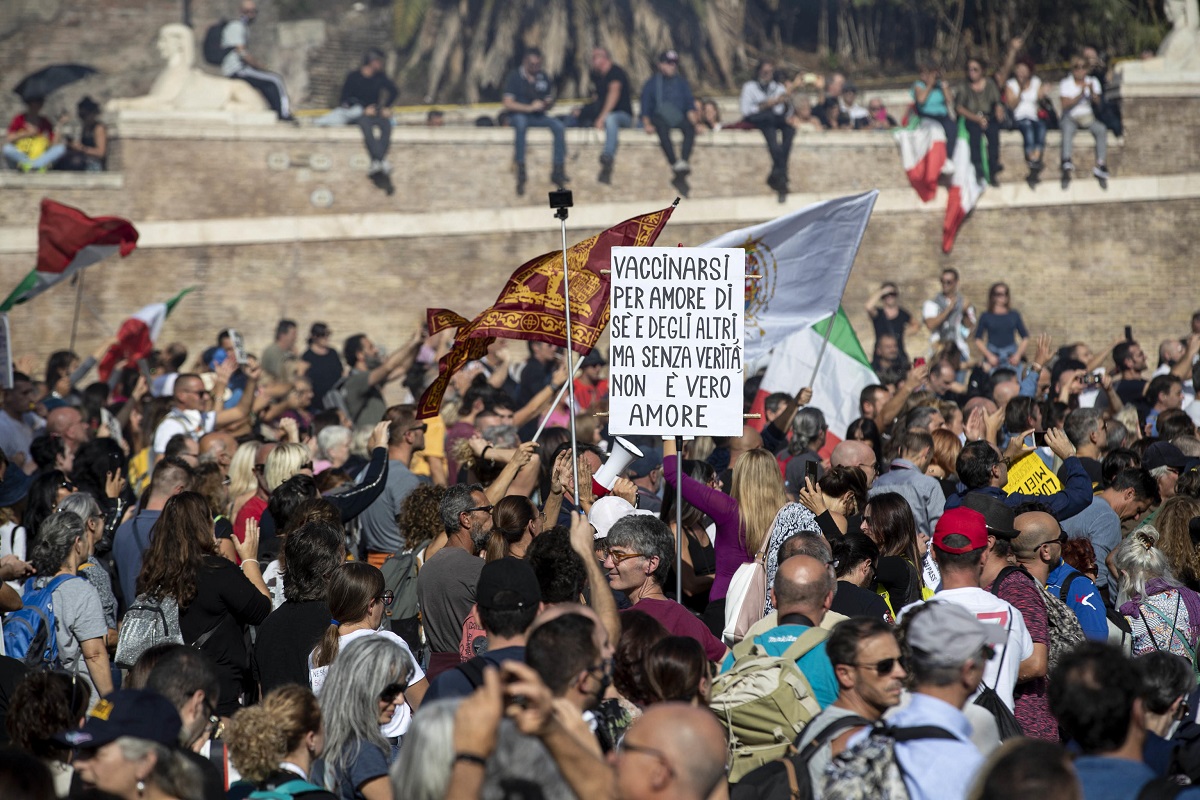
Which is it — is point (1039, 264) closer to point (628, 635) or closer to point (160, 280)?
point (160, 280)

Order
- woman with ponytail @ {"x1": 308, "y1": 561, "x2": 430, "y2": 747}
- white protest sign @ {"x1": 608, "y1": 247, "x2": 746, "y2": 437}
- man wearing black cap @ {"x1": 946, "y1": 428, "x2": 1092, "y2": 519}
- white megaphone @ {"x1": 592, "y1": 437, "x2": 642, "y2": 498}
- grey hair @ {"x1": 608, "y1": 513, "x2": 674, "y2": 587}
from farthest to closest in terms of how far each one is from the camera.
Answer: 1. man wearing black cap @ {"x1": 946, "y1": 428, "x2": 1092, "y2": 519}
2. white megaphone @ {"x1": 592, "y1": 437, "x2": 642, "y2": 498}
3. white protest sign @ {"x1": 608, "y1": 247, "x2": 746, "y2": 437}
4. grey hair @ {"x1": 608, "y1": 513, "x2": 674, "y2": 587}
5. woman with ponytail @ {"x1": 308, "y1": 561, "x2": 430, "y2": 747}

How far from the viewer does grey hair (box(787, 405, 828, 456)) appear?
8.18 m

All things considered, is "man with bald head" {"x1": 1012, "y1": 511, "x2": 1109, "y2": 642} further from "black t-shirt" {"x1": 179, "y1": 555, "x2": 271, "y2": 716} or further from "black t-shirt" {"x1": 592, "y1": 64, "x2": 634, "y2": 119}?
"black t-shirt" {"x1": 592, "y1": 64, "x2": 634, "y2": 119}

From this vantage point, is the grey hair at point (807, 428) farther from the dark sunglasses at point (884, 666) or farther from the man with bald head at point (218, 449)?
the dark sunglasses at point (884, 666)

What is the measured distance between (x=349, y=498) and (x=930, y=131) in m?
17.3

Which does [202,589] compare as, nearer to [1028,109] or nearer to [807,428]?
[807,428]

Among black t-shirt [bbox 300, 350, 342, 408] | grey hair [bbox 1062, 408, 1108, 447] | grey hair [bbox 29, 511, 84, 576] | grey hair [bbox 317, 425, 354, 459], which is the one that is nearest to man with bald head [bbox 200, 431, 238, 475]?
grey hair [bbox 317, 425, 354, 459]

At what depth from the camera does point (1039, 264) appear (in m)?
23.3

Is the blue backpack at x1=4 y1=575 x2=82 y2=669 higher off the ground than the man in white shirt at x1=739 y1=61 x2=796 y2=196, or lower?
lower

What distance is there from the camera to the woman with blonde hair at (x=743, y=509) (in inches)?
242

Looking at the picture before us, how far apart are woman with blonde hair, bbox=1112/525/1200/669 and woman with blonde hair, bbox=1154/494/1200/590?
0.40 feet

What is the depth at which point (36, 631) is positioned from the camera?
18.5 feet

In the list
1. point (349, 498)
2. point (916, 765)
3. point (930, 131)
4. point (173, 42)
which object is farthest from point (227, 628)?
point (930, 131)

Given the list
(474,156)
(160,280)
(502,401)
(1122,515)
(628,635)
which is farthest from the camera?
(474,156)
